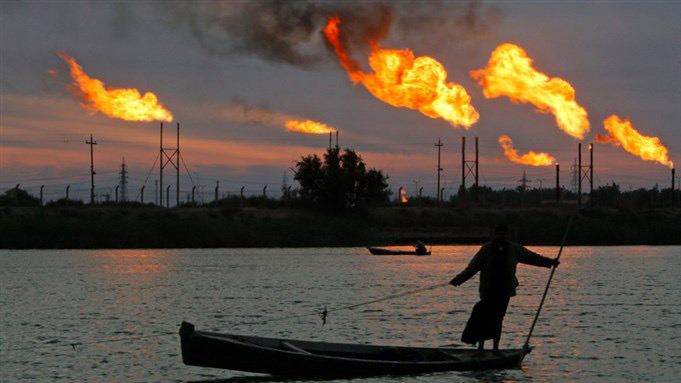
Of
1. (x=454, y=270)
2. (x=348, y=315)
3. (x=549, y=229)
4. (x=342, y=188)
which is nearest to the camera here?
(x=348, y=315)

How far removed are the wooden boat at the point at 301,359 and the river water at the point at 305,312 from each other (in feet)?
2.15

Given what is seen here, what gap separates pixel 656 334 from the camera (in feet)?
119

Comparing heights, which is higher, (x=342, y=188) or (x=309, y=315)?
(x=342, y=188)

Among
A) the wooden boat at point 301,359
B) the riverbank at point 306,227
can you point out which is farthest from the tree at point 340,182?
the wooden boat at point 301,359

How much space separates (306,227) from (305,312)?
6771cm

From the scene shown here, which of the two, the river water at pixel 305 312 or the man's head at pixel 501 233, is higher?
the man's head at pixel 501 233

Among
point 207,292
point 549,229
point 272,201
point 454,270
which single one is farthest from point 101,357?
point 272,201

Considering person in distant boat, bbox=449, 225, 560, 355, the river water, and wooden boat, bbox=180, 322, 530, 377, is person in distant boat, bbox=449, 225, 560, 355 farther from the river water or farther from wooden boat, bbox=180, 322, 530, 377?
the river water

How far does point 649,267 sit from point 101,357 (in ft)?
203

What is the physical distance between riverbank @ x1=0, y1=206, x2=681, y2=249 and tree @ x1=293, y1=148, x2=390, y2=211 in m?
2.43

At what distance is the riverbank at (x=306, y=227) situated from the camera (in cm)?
10269

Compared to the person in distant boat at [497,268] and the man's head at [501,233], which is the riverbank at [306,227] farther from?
the man's head at [501,233]

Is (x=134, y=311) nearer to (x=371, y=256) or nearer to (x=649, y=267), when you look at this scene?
(x=649, y=267)

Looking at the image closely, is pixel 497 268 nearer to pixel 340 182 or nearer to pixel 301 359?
pixel 301 359
